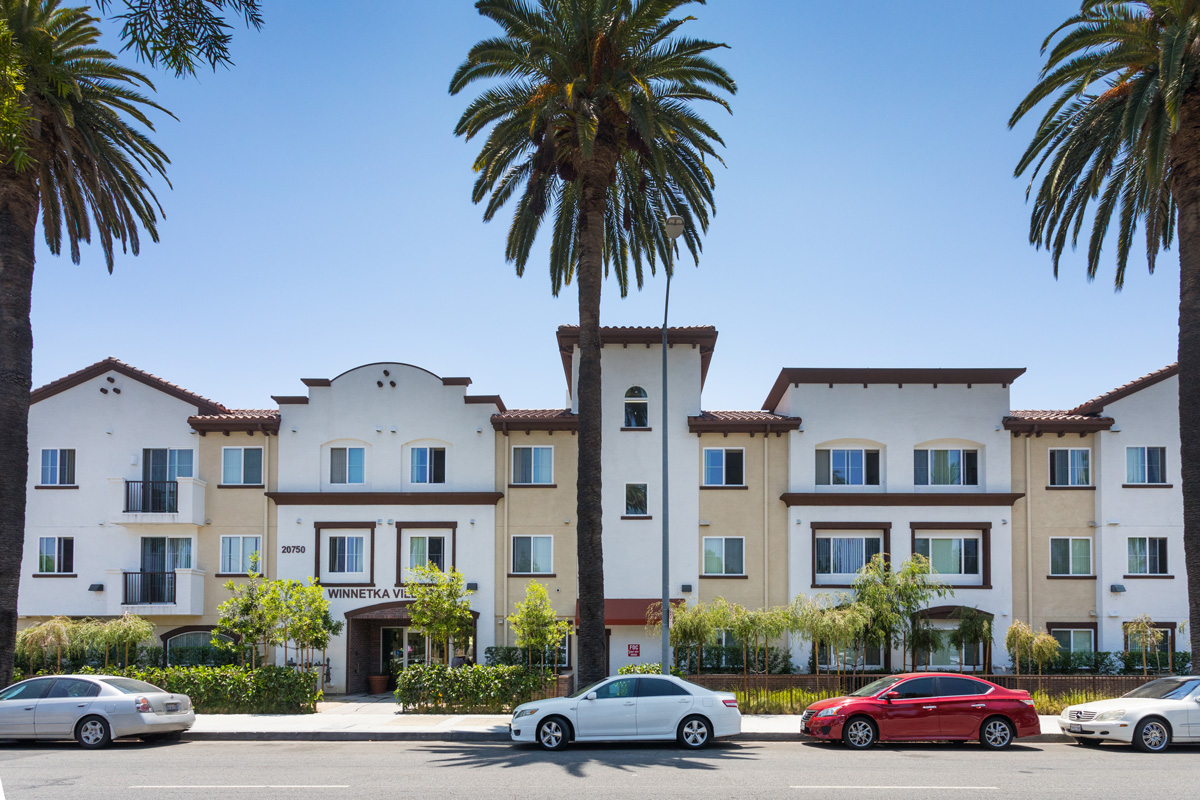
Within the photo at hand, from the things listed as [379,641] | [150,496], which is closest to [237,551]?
[150,496]

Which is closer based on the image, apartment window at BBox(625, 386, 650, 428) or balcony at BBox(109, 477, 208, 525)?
balcony at BBox(109, 477, 208, 525)

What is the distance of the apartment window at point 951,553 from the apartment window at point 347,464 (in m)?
18.7

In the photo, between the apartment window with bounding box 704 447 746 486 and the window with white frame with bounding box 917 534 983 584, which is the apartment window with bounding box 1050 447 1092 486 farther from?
the apartment window with bounding box 704 447 746 486

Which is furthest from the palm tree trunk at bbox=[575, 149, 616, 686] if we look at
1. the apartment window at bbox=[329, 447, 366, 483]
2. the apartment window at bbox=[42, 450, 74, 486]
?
the apartment window at bbox=[42, 450, 74, 486]

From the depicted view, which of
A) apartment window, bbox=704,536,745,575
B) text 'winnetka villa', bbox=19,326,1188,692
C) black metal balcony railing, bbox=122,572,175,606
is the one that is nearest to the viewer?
text 'winnetka villa', bbox=19,326,1188,692

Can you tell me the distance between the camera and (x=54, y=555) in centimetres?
3059

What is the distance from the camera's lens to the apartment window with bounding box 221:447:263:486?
1233 inches

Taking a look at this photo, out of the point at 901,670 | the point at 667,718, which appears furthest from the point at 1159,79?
the point at 901,670

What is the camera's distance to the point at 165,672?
77.0ft

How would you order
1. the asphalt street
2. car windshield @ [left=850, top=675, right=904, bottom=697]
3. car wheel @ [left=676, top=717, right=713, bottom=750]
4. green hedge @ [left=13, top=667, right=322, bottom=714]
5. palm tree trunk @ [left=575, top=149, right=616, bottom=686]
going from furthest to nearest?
green hedge @ [left=13, top=667, right=322, bottom=714] → palm tree trunk @ [left=575, top=149, right=616, bottom=686] → car windshield @ [left=850, top=675, right=904, bottom=697] → car wheel @ [left=676, top=717, right=713, bottom=750] → the asphalt street

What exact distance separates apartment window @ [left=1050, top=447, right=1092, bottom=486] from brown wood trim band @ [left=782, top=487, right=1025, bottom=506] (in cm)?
159

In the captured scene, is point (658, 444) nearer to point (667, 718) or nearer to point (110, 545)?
point (667, 718)

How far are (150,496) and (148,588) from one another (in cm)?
303

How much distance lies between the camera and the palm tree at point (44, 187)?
20.5 meters
